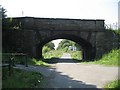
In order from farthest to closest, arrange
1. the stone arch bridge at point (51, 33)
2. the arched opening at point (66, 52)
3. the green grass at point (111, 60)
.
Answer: the arched opening at point (66, 52) < the stone arch bridge at point (51, 33) < the green grass at point (111, 60)

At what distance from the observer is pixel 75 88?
1229 cm

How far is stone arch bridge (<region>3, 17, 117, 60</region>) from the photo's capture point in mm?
31266

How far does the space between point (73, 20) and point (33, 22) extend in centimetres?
383

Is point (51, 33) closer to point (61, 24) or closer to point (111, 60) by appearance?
point (61, 24)

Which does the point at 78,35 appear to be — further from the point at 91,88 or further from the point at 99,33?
the point at 91,88

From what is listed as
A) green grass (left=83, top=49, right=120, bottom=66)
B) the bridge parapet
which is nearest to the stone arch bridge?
the bridge parapet

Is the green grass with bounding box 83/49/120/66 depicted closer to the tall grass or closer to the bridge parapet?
the tall grass

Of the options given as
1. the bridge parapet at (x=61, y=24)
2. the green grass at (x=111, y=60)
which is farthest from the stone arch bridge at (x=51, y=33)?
the green grass at (x=111, y=60)

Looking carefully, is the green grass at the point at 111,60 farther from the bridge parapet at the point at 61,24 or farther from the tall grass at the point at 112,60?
the bridge parapet at the point at 61,24

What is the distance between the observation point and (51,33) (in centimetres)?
3184

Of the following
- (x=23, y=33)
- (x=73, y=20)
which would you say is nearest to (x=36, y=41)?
(x=23, y=33)

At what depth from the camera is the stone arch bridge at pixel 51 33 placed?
31266 mm

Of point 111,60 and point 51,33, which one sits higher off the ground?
point 51,33

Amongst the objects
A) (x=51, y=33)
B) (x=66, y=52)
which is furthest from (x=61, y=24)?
(x=66, y=52)
